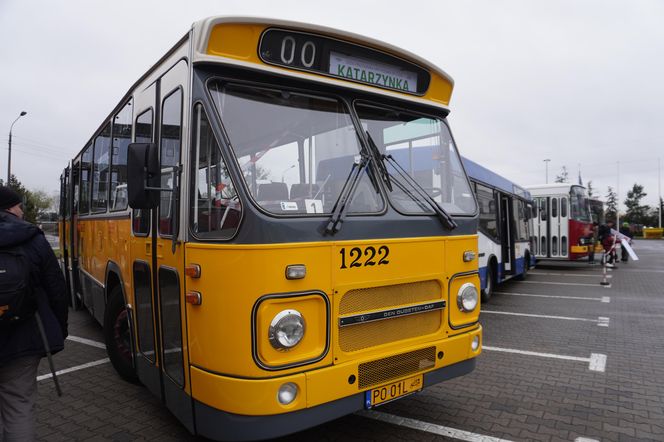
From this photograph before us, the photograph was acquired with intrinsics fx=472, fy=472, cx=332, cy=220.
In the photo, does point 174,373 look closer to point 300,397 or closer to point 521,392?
point 300,397

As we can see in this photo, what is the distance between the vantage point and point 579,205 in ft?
60.5

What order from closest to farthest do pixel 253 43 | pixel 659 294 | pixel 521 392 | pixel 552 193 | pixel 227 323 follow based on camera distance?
pixel 227 323 → pixel 253 43 → pixel 521 392 → pixel 659 294 → pixel 552 193

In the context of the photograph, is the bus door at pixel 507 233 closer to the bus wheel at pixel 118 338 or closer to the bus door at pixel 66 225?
the bus wheel at pixel 118 338

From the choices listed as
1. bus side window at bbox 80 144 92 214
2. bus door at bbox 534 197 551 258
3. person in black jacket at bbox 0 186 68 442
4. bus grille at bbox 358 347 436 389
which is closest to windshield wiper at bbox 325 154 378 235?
bus grille at bbox 358 347 436 389

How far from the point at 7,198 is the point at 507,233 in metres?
11.4

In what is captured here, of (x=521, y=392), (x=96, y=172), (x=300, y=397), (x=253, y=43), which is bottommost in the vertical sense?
(x=521, y=392)

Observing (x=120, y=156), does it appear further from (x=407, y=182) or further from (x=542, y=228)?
(x=542, y=228)

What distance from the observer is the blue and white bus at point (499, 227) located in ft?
32.8

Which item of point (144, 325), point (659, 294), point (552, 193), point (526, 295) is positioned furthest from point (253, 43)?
point (552, 193)

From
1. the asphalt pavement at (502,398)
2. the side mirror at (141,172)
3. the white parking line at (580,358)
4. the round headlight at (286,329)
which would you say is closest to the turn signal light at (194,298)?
the round headlight at (286,329)

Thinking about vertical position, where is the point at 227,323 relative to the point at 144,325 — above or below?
above

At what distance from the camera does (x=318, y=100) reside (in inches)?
135

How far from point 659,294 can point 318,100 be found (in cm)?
1172

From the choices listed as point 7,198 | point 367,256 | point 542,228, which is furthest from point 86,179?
point 542,228
